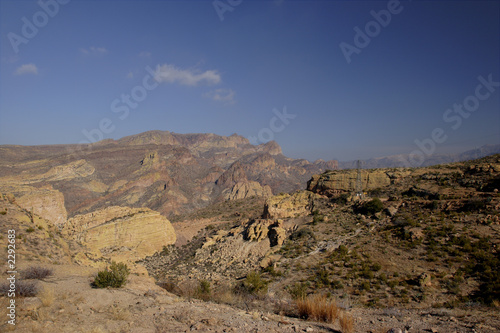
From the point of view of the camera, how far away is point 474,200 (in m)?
20.5

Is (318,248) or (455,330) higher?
(455,330)

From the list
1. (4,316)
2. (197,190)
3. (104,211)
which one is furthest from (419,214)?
(197,190)

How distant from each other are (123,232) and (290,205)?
21.0m

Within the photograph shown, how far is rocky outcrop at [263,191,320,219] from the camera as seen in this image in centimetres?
2942

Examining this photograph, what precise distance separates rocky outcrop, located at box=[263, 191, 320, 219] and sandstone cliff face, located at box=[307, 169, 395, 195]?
6.77 feet

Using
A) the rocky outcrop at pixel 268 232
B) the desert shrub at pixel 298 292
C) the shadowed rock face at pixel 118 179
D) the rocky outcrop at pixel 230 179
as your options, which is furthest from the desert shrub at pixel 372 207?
the rocky outcrop at pixel 230 179

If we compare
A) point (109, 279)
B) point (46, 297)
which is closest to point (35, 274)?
point (109, 279)

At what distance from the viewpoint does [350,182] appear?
32.0m

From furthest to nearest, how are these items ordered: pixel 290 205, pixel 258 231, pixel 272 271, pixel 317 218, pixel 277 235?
pixel 290 205, pixel 317 218, pixel 258 231, pixel 277 235, pixel 272 271

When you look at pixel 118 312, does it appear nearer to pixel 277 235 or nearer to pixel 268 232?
pixel 277 235

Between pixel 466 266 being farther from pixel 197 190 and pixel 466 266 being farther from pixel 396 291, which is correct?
pixel 197 190

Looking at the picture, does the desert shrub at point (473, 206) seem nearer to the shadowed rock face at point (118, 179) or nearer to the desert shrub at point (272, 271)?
the desert shrub at point (272, 271)

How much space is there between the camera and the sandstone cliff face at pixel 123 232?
93.5 ft

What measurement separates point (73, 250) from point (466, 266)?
24719 mm
